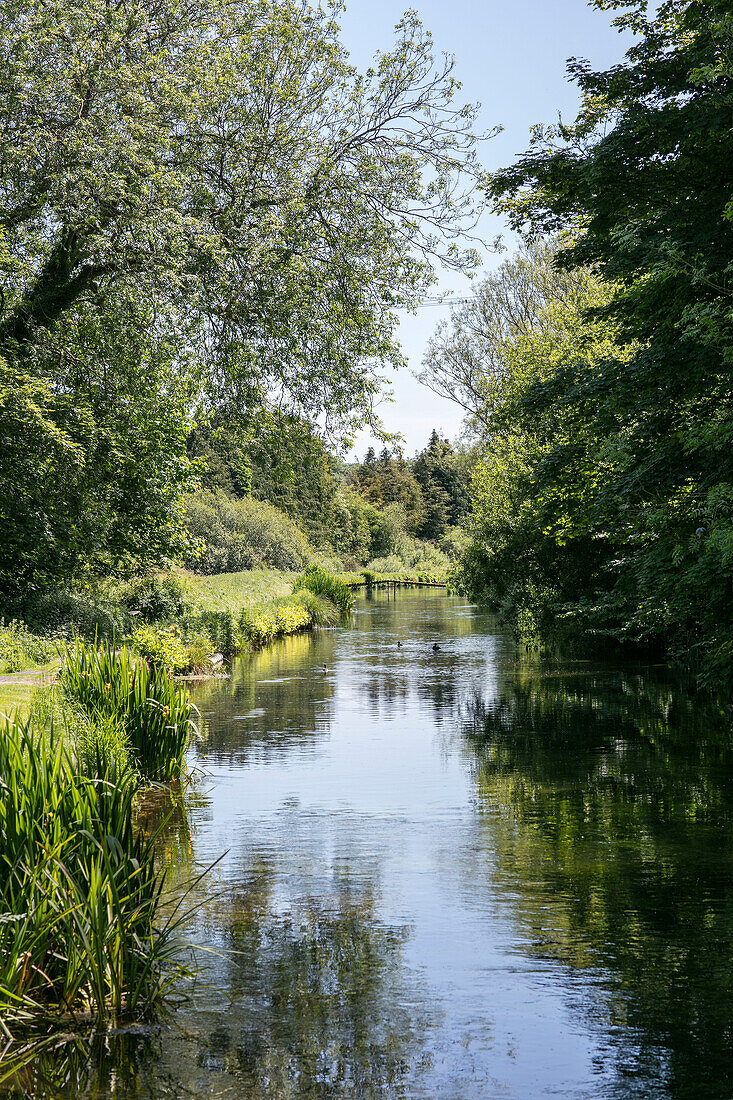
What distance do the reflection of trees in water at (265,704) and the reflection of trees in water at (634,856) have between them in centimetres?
280

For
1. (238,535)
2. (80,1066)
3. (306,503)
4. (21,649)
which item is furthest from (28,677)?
(306,503)

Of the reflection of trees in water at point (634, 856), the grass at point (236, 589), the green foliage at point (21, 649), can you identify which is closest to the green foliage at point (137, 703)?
the green foliage at point (21, 649)

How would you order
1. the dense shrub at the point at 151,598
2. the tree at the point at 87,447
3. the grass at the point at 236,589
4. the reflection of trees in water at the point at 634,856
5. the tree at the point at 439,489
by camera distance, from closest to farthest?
the reflection of trees in water at the point at 634,856, the tree at the point at 87,447, the dense shrub at the point at 151,598, the grass at the point at 236,589, the tree at the point at 439,489

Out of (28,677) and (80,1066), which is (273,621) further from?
(80,1066)

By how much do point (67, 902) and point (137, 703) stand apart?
16.3 ft

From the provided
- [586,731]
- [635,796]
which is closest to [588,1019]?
[635,796]

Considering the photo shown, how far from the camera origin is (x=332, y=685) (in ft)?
64.6

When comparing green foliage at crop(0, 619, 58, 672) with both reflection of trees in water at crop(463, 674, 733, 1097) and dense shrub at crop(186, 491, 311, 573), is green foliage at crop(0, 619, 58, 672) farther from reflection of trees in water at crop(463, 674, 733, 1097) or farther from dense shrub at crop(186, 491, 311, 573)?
dense shrub at crop(186, 491, 311, 573)

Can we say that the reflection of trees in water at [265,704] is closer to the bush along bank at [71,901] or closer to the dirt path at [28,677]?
the dirt path at [28,677]

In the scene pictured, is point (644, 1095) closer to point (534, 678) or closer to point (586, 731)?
point (586, 731)

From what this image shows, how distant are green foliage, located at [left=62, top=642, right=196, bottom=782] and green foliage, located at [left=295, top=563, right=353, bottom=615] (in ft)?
96.2

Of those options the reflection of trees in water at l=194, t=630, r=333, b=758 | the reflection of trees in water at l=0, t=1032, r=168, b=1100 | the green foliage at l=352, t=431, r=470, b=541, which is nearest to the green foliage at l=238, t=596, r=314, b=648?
the reflection of trees in water at l=194, t=630, r=333, b=758

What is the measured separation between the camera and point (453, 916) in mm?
6992

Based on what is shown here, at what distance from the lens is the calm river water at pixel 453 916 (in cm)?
480
